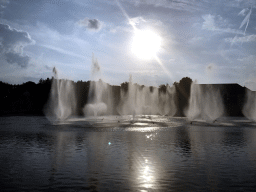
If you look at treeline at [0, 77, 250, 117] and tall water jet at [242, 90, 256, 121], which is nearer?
tall water jet at [242, 90, 256, 121]

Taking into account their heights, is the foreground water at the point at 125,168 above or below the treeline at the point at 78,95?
below

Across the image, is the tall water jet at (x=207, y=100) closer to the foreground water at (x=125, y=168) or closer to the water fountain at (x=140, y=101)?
the water fountain at (x=140, y=101)

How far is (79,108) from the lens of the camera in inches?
3757

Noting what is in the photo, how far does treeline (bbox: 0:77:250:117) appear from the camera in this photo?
98.5 m

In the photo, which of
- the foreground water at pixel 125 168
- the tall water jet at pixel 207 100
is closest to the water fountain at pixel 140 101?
the tall water jet at pixel 207 100

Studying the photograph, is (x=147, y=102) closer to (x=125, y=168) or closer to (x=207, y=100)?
(x=207, y=100)

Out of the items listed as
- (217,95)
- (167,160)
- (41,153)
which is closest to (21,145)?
(41,153)

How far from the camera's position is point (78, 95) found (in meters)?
108

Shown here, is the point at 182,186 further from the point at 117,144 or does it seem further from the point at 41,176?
the point at 117,144

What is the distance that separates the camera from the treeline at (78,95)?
98.5 metres

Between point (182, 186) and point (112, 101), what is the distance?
104m

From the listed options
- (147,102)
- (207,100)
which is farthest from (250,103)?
(147,102)

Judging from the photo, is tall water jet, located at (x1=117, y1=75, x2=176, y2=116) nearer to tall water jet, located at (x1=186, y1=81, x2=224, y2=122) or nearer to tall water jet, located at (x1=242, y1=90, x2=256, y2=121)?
tall water jet, located at (x1=186, y1=81, x2=224, y2=122)

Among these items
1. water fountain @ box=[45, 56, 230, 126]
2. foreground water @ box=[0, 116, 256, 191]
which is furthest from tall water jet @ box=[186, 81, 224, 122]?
foreground water @ box=[0, 116, 256, 191]
